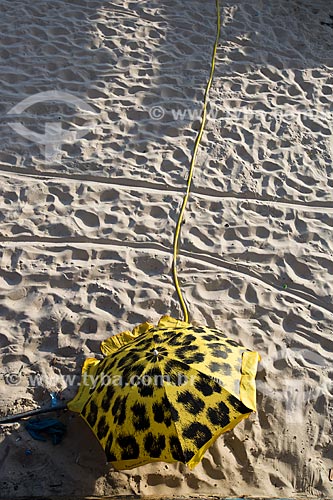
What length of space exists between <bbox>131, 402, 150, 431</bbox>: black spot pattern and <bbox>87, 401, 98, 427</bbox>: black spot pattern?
269 millimetres

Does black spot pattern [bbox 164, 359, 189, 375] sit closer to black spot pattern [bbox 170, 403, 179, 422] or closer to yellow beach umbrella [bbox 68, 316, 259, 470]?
yellow beach umbrella [bbox 68, 316, 259, 470]

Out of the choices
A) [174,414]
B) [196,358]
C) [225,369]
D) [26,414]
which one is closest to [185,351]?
[196,358]

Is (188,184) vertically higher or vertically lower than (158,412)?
higher

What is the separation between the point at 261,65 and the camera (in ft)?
19.3

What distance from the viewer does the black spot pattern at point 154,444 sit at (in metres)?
2.79

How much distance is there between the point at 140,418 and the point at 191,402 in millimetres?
268

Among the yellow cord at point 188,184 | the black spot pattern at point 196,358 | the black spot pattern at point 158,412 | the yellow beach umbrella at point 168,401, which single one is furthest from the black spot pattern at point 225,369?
the yellow cord at point 188,184

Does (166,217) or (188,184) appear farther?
(188,184)

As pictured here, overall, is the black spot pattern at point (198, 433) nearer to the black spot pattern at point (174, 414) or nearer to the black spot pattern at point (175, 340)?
the black spot pattern at point (174, 414)

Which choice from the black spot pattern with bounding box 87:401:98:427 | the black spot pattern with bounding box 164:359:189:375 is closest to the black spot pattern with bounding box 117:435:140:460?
the black spot pattern with bounding box 87:401:98:427

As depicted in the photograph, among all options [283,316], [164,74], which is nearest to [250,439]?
[283,316]

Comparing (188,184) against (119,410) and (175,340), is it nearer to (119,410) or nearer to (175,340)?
(175,340)

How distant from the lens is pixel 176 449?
276 centimetres

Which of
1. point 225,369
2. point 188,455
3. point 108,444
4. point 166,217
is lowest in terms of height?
point 108,444
